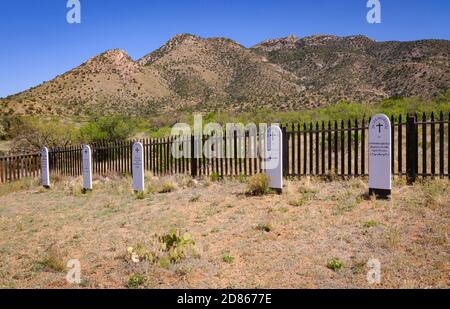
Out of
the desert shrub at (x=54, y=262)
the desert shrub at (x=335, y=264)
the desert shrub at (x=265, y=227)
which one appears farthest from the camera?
the desert shrub at (x=265, y=227)

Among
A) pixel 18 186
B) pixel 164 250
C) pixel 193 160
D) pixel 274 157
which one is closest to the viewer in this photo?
pixel 164 250

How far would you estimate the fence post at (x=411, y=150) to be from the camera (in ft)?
30.8

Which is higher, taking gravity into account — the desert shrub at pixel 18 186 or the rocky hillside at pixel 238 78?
the rocky hillside at pixel 238 78

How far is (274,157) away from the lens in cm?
987

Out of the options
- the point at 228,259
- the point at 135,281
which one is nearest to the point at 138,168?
the point at 228,259

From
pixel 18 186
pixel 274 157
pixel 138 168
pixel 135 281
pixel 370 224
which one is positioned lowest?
pixel 18 186

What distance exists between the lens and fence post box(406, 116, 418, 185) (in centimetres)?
938

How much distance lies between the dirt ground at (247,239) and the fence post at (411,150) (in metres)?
0.50

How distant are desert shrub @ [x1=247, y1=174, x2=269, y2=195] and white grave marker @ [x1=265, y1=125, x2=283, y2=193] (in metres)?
0.14

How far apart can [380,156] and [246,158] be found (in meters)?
5.37

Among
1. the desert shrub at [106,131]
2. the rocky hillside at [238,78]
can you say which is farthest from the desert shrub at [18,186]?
the rocky hillside at [238,78]

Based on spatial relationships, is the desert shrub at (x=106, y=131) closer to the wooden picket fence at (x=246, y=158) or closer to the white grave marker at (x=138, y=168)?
the wooden picket fence at (x=246, y=158)

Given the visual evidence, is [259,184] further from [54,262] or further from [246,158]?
[54,262]

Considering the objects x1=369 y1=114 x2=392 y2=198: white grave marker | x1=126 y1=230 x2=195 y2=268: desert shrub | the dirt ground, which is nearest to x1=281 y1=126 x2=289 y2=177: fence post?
the dirt ground
